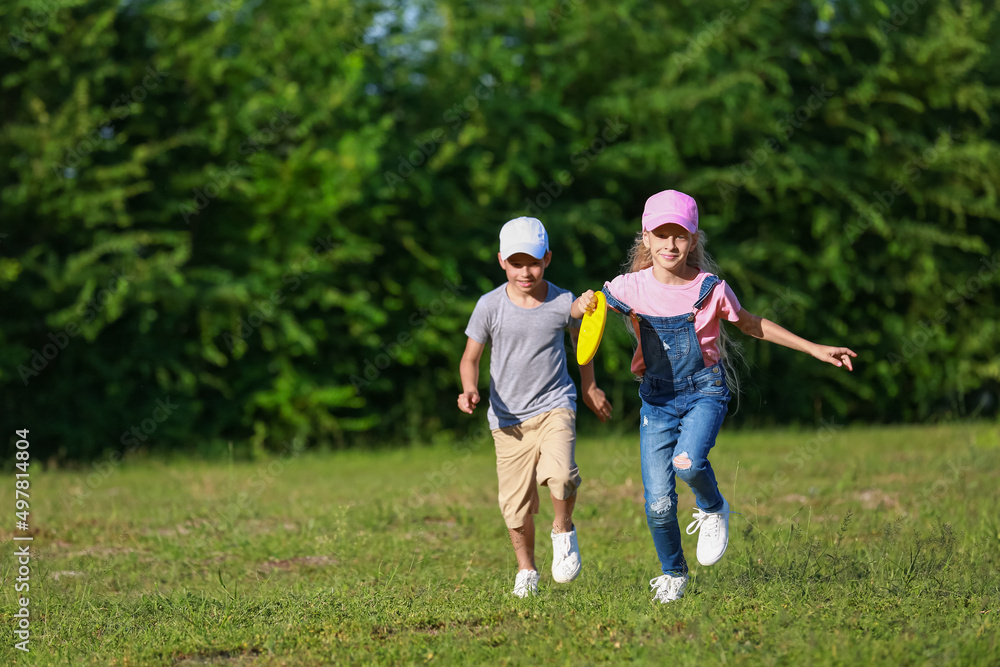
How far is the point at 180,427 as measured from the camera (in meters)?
11.9

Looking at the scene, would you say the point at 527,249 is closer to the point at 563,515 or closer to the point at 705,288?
the point at 705,288

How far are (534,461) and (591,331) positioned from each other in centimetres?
86

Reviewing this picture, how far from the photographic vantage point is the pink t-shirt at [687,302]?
4.85m

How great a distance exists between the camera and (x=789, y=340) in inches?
186

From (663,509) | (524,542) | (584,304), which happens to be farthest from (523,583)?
(584,304)

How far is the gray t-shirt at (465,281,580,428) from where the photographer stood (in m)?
5.26

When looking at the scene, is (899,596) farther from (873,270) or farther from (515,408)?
(873,270)

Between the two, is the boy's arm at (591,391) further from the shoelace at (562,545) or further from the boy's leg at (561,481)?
the shoelace at (562,545)

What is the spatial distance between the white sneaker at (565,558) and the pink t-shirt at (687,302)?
92cm

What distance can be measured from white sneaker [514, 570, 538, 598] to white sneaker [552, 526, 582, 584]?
138 mm

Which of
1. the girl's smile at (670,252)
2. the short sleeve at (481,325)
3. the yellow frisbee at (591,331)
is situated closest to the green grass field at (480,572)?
the yellow frisbee at (591,331)

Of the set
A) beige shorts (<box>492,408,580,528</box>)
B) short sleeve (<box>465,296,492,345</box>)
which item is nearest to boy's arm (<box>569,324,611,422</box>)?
beige shorts (<box>492,408,580,528</box>)

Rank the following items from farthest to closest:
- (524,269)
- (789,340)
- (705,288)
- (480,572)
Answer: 1. (480,572)
2. (524,269)
3. (705,288)
4. (789,340)

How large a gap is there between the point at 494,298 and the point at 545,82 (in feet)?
28.7
